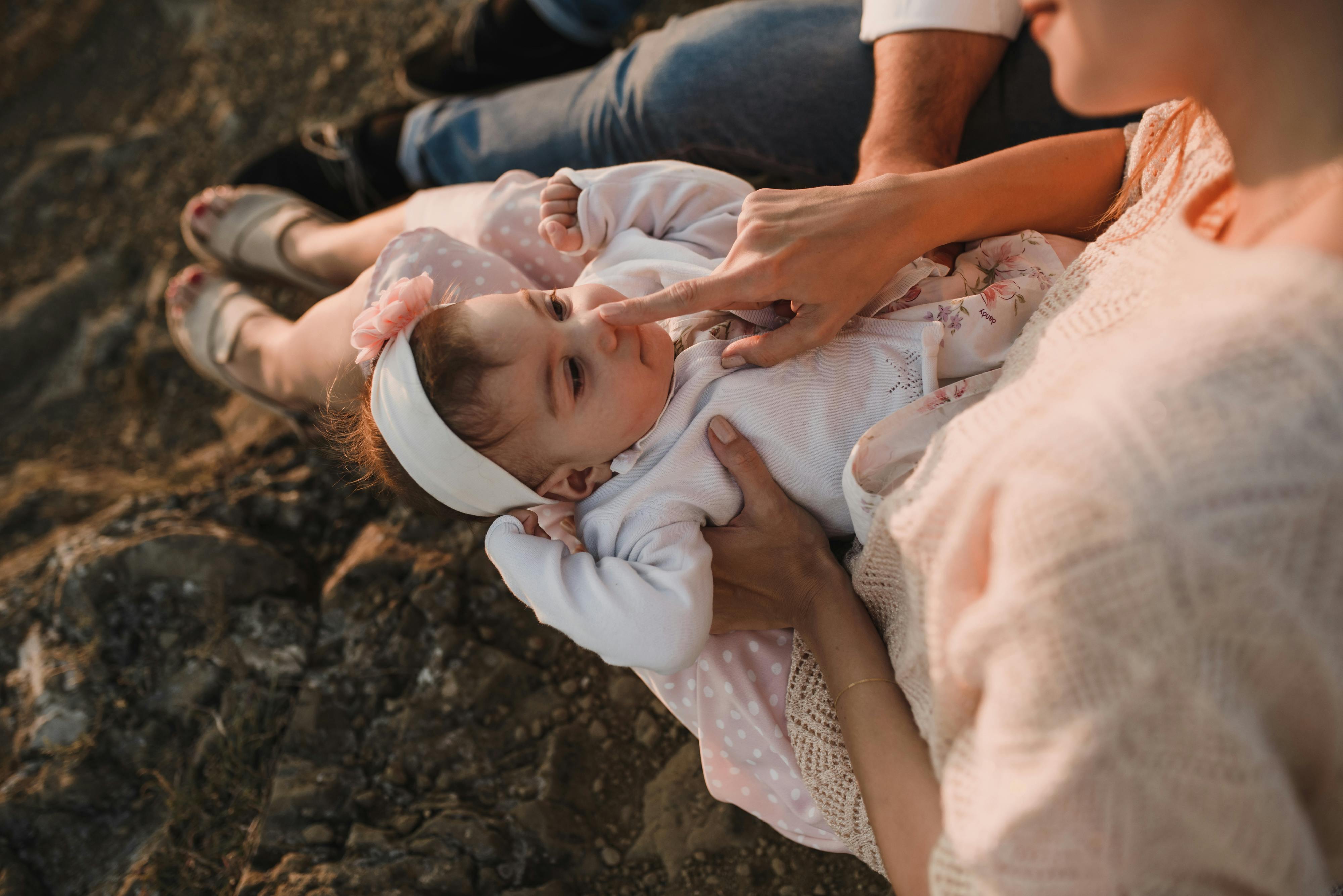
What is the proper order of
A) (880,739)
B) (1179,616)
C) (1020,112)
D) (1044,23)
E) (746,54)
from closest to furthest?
(1179,616) < (1044,23) < (880,739) < (1020,112) < (746,54)

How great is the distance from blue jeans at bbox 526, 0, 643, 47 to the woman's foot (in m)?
0.98

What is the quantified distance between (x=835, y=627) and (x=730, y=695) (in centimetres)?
28

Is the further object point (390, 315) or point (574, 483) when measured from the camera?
point (574, 483)

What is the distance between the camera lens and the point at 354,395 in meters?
2.07

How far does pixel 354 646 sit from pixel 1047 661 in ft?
5.87

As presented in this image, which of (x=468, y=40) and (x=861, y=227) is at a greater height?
(x=468, y=40)

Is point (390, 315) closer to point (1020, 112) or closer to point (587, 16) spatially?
point (1020, 112)

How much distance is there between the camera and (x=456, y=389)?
152 centimetres

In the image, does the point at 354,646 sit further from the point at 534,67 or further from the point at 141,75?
the point at 141,75

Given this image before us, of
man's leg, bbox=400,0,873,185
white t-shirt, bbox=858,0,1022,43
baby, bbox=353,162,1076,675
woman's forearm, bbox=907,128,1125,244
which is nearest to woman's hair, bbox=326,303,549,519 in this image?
baby, bbox=353,162,1076,675

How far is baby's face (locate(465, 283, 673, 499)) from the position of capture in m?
1.53

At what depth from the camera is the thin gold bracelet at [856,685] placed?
4.57 ft

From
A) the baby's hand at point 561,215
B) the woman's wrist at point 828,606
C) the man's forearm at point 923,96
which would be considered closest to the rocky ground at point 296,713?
the woman's wrist at point 828,606

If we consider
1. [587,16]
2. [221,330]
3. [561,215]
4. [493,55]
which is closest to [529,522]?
[561,215]
